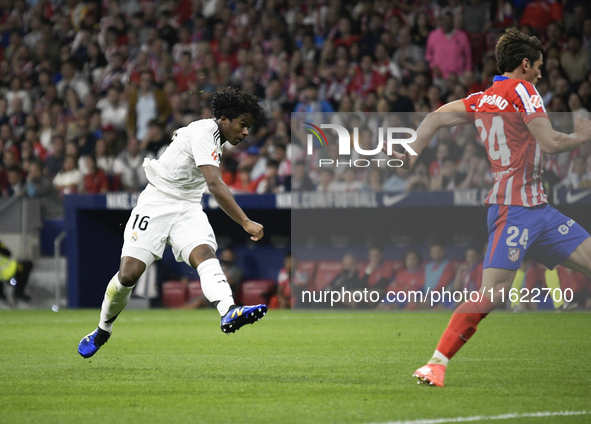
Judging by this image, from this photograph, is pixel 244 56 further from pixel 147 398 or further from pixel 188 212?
pixel 147 398

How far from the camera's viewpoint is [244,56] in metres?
15.7

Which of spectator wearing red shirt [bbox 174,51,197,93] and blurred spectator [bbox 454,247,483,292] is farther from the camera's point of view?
spectator wearing red shirt [bbox 174,51,197,93]

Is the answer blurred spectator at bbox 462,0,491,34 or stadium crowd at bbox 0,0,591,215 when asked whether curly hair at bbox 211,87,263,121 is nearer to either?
stadium crowd at bbox 0,0,591,215

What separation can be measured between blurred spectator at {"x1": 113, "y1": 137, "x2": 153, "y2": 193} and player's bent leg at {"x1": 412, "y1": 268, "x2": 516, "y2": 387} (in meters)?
9.66

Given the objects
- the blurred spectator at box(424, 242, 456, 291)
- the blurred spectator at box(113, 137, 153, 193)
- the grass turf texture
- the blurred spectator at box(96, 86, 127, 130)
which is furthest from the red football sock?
the blurred spectator at box(96, 86, 127, 130)

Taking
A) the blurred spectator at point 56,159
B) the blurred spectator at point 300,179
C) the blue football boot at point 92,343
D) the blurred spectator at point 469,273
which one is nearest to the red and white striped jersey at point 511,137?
the blue football boot at point 92,343

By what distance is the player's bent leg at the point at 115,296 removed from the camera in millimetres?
6129

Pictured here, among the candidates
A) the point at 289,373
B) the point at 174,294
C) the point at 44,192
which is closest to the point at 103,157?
the point at 44,192

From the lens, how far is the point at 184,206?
20.5 feet

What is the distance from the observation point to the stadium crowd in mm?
12320

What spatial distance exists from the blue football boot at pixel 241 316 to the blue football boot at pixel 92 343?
1.34 meters

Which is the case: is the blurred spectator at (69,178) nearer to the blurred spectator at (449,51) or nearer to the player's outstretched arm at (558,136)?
the blurred spectator at (449,51)

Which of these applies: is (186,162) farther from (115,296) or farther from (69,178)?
(69,178)

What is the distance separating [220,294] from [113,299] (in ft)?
3.39
